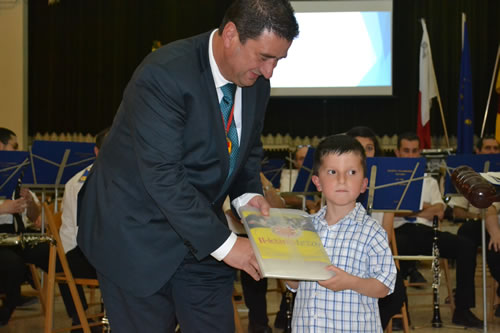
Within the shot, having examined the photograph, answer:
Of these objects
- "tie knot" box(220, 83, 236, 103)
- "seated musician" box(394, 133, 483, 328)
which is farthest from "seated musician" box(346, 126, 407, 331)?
"tie knot" box(220, 83, 236, 103)

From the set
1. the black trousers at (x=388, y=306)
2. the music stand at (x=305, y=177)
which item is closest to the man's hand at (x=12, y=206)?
the music stand at (x=305, y=177)

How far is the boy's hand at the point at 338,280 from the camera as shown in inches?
77.3

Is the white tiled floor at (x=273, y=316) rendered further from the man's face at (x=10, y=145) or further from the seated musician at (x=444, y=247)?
the man's face at (x=10, y=145)

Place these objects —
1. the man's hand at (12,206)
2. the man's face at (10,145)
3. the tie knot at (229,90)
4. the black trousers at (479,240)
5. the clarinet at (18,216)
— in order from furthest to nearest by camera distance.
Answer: the man's face at (10,145) < the black trousers at (479,240) < the clarinet at (18,216) < the man's hand at (12,206) < the tie knot at (229,90)

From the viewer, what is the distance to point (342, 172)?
240 cm

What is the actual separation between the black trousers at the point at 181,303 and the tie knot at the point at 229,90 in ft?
1.85

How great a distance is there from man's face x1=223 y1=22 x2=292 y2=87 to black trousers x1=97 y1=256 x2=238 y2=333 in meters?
0.66

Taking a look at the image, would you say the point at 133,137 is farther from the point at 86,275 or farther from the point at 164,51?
the point at 86,275

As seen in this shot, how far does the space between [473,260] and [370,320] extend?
136 inches

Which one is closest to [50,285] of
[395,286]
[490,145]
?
[395,286]

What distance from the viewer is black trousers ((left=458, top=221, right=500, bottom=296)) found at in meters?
5.39

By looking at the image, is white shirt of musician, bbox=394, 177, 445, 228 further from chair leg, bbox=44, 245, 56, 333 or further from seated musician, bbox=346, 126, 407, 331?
chair leg, bbox=44, 245, 56, 333

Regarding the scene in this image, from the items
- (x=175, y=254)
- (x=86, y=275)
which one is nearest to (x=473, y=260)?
(x=86, y=275)

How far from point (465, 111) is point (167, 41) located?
5520 mm
